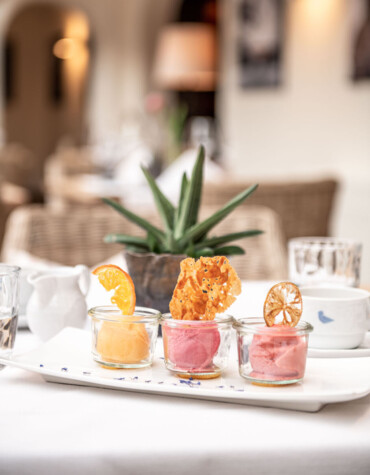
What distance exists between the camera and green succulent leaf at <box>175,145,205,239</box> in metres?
1.08

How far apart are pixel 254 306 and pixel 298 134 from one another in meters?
3.92

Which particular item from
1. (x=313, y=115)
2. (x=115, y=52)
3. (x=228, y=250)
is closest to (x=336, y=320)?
(x=228, y=250)

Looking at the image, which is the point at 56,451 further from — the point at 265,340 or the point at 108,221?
the point at 108,221

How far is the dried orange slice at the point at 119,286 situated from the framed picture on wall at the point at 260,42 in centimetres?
445

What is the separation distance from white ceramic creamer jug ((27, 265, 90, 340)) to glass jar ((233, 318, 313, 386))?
0.32 metres

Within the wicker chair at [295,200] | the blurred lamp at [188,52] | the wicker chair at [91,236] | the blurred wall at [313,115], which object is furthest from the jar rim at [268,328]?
the blurred lamp at [188,52]

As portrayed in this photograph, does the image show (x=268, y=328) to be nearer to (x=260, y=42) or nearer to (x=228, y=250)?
(x=228, y=250)

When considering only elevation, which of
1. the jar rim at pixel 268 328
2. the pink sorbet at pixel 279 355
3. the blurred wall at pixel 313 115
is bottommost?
the pink sorbet at pixel 279 355

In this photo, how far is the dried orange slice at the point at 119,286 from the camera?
2.68 feet

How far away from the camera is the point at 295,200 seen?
274 cm

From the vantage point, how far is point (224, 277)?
0.79 m

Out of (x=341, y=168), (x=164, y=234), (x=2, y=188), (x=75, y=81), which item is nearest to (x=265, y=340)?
(x=164, y=234)

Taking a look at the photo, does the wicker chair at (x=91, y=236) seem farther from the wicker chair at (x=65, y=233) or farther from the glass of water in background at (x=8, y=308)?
the glass of water in background at (x=8, y=308)

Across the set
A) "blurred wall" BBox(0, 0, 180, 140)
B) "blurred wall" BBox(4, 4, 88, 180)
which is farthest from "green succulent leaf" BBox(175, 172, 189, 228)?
"blurred wall" BBox(4, 4, 88, 180)
